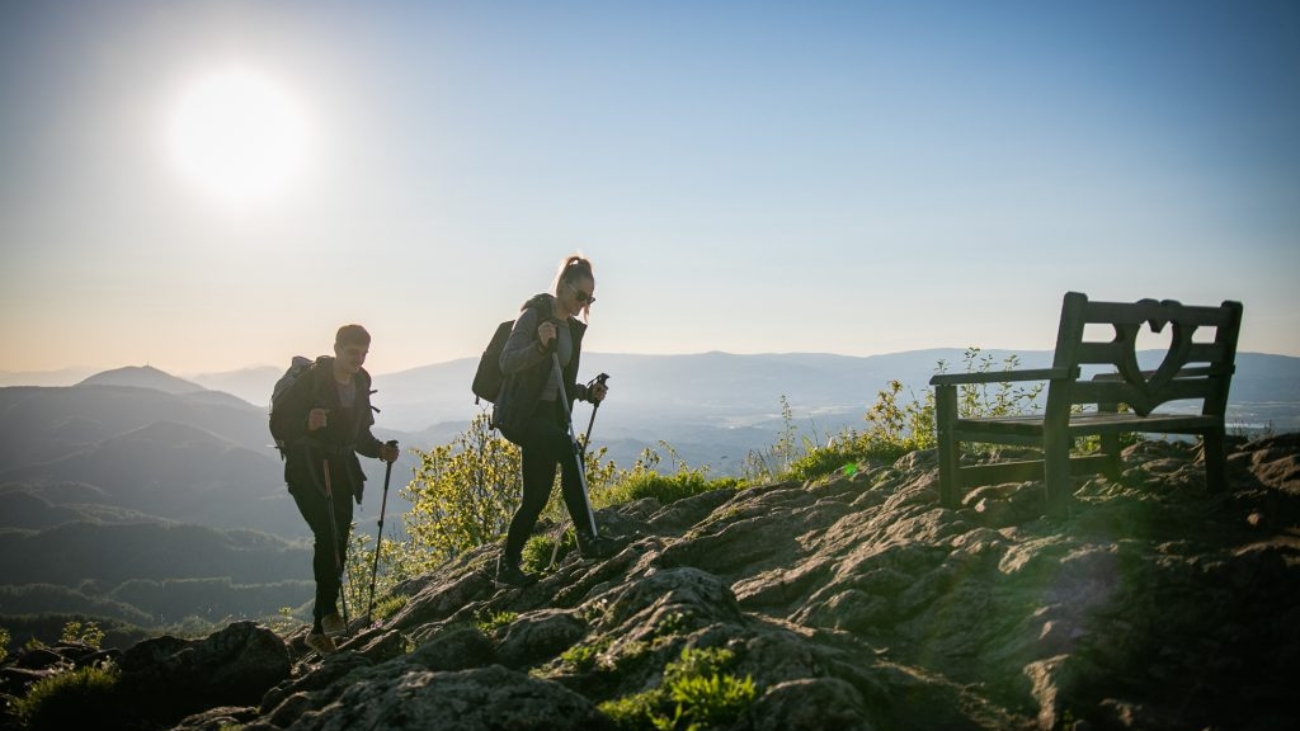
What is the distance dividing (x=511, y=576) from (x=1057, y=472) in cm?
504

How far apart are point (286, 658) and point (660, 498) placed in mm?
5998

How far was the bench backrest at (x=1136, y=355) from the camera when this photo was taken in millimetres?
5926

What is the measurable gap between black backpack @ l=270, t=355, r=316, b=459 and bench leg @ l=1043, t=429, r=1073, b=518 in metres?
6.88

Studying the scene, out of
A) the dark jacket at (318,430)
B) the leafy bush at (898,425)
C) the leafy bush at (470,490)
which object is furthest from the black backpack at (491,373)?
the leafy bush at (470,490)

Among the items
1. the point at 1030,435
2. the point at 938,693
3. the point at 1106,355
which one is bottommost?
the point at 938,693

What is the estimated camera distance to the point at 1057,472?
603 centimetres

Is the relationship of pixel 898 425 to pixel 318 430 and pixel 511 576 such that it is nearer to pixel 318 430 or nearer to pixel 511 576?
pixel 511 576

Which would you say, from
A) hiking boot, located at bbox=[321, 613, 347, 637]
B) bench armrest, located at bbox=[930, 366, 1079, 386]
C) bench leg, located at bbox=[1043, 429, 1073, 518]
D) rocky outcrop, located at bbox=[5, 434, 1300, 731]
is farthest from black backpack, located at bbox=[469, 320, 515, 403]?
bench leg, located at bbox=[1043, 429, 1073, 518]

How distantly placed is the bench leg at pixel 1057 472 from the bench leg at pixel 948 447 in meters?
0.97

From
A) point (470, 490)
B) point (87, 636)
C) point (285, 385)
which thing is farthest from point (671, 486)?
point (87, 636)

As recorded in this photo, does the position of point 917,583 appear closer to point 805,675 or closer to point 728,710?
point 805,675

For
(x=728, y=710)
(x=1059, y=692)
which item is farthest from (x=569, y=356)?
(x=1059, y=692)

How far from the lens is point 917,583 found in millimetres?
5699

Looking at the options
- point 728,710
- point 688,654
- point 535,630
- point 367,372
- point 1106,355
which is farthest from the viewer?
point 367,372
